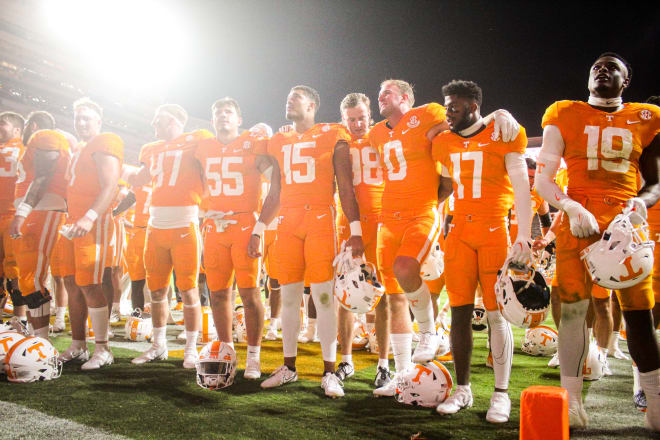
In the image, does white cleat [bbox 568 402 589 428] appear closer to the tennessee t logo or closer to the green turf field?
the green turf field

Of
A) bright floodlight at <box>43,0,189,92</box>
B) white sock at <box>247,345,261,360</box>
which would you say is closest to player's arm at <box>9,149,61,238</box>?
white sock at <box>247,345,261,360</box>

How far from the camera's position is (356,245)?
3.74 metres

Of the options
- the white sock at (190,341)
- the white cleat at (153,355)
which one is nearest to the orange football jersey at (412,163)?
the white sock at (190,341)

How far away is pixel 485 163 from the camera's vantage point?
326cm

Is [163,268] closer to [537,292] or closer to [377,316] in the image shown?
[377,316]

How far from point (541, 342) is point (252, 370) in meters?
2.96

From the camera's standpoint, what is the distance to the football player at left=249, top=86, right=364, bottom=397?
3.88 m

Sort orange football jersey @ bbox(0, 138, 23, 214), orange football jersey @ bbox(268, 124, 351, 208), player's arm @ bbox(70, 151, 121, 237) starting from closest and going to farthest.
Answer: orange football jersey @ bbox(268, 124, 351, 208), player's arm @ bbox(70, 151, 121, 237), orange football jersey @ bbox(0, 138, 23, 214)

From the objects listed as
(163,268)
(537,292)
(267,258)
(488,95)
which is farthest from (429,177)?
(488,95)

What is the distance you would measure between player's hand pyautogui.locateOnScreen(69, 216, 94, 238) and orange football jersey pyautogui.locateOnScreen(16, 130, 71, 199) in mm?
837

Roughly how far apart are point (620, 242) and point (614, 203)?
37 centimetres

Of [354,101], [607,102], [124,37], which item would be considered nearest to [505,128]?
[607,102]

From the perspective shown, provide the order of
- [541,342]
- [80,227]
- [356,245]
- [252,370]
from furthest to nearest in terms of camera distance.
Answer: [541,342] < [80,227] < [252,370] < [356,245]

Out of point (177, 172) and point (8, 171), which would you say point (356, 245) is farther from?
point (8, 171)
